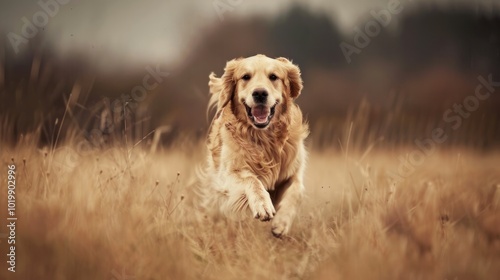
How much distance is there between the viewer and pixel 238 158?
12.0ft

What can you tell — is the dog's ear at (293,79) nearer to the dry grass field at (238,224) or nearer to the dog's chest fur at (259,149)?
the dog's chest fur at (259,149)

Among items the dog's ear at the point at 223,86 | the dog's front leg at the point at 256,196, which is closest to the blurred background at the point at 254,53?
the dog's ear at the point at 223,86

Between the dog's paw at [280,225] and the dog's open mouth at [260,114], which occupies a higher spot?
the dog's open mouth at [260,114]

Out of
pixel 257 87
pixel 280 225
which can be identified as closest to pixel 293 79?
pixel 257 87

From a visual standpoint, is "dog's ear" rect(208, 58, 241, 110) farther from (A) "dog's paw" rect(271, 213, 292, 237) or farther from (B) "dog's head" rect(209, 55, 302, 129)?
(A) "dog's paw" rect(271, 213, 292, 237)

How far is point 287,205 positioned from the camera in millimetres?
3467

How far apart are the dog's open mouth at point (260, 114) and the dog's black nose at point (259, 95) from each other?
0.05 meters

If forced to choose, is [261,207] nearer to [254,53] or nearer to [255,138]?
[255,138]

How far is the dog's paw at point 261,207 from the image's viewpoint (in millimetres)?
3303

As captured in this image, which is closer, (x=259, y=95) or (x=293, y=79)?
(x=259, y=95)

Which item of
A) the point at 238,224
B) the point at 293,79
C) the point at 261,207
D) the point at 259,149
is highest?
the point at 293,79

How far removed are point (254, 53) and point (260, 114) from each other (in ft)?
1.41

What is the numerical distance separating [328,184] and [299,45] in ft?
3.18

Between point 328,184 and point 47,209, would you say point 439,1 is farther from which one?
point 47,209
